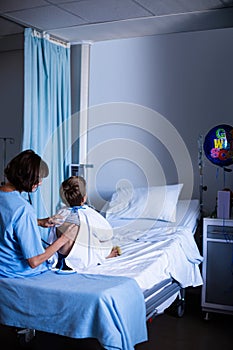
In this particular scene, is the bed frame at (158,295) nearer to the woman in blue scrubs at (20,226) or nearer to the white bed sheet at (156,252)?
the white bed sheet at (156,252)

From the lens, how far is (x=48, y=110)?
13.7ft

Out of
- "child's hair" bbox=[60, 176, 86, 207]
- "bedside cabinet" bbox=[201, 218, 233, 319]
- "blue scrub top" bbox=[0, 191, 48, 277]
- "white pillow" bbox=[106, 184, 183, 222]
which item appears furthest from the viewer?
"white pillow" bbox=[106, 184, 183, 222]

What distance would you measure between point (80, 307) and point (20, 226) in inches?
20.6

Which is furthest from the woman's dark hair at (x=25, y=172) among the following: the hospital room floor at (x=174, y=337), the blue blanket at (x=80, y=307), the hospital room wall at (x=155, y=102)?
the hospital room wall at (x=155, y=102)

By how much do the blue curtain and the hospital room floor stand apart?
1.43 m

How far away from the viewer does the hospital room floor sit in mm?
2787

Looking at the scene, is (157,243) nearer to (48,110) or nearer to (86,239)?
(86,239)

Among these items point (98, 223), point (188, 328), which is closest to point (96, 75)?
point (98, 223)

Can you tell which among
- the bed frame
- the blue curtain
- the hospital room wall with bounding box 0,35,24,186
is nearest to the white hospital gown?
the bed frame

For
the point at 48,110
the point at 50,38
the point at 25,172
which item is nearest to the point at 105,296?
the point at 25,172

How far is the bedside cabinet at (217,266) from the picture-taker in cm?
334

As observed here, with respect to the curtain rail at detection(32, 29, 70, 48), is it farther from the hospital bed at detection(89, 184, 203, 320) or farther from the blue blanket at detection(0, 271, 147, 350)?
the blue blanket at detection(0, 271, 147, 350)

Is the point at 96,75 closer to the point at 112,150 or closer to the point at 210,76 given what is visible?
the point at 112,150

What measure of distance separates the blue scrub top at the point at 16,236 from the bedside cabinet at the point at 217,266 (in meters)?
1.47
